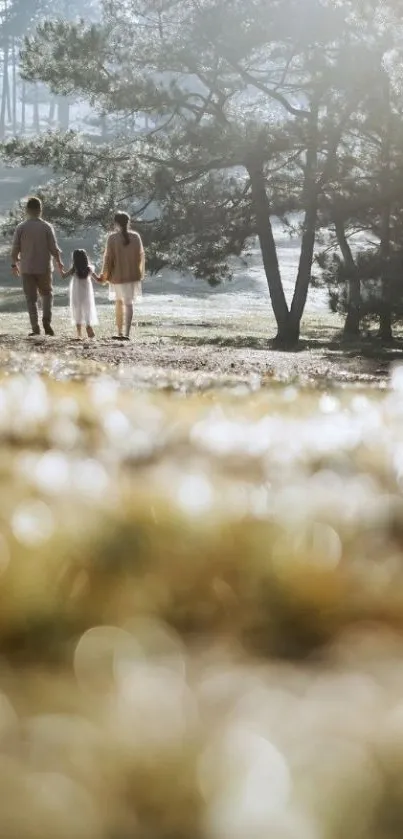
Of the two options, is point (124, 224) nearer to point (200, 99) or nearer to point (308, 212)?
point (200, 99)

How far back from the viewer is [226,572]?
1.17 meters

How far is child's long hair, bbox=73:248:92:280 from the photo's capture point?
18391 millimetres

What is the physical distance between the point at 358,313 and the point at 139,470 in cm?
2766

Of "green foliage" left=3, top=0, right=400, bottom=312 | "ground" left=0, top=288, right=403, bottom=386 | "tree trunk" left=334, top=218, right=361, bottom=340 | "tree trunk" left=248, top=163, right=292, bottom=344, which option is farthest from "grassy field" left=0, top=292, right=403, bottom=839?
"tree trunk" left=334, top=218, right=361, bottom=340

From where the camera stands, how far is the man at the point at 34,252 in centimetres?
1631

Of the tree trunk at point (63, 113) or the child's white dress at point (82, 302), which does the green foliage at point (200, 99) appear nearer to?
the child's white dress at point (82, 302)

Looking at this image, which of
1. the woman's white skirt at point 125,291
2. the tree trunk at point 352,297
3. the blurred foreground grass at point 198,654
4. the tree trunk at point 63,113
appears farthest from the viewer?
the tree trunk at point 63,113

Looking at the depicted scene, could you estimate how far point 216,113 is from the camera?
79.6 ft

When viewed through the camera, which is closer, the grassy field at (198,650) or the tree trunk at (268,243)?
the grassy field at (198,650)

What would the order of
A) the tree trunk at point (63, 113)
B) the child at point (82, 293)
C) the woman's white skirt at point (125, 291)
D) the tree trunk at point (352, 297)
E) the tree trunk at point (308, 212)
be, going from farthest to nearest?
1. the tree trunk at point (63, 113)
2. the tree trunk at point (352, 297)
3. the tree trunk at point (308, 212)
4. the child at point (82, 293)
5. the woman's white skirt at point (125, 291)

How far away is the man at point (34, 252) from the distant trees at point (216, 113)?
7739mm

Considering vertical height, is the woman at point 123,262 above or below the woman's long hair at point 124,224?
below

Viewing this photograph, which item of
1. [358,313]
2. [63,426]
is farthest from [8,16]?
[63,426]

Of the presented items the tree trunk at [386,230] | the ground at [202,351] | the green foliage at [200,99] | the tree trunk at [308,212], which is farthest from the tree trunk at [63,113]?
the green foliage at [200,99]
